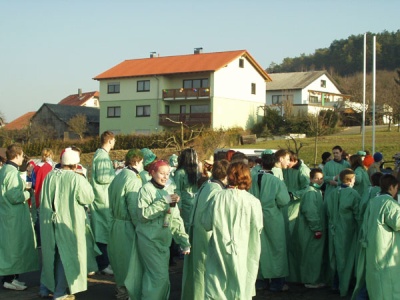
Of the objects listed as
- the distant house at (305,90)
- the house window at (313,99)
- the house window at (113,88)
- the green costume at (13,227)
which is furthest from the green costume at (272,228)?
Result: the house window at (313,99)

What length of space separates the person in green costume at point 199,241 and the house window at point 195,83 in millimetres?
46293

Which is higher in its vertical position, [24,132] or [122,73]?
[122,73]

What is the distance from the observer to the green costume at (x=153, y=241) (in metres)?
6.85

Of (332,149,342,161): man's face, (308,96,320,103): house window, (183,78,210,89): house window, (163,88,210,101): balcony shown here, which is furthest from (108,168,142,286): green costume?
(308,96,320,103): house window

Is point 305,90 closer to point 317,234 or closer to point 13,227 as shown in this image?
point 317,234

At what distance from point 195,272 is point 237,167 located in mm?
1518

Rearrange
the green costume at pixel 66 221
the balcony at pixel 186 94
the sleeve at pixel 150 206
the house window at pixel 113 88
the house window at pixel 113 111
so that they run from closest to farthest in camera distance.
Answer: the sleeve at pixel 150 206 → the green costume at pixel 66 221 → the balcony at pixel 186 94 → the house window at pixel 113 111 → the house window at pixel 113 88

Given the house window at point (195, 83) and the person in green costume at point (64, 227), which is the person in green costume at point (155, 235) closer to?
the person in green costume at point (64, 227)

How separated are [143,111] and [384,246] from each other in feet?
163

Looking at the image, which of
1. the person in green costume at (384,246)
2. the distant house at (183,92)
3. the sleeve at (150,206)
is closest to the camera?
the person in green costume at (384,246)

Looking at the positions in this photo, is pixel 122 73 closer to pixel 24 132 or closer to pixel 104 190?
pixel 24 132

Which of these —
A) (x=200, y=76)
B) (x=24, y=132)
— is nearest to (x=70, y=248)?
(x=200, y=76)

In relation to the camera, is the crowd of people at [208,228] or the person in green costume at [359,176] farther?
the person in green costume at [359,176]

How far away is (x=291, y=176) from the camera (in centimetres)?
941
